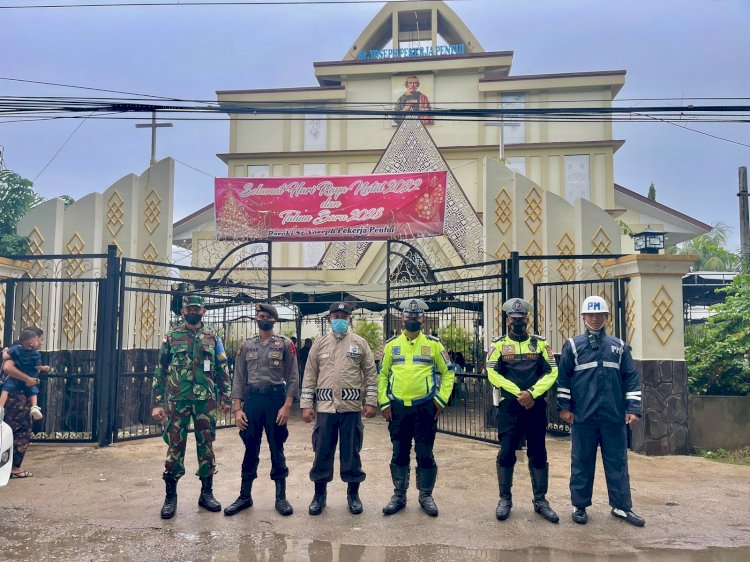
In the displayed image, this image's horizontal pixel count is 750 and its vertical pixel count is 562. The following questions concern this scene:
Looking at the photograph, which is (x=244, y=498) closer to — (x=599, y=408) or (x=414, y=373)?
(x=414, y=373)

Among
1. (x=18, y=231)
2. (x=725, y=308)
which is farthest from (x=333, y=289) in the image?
(x=725, y=308)

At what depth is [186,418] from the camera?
5457mm

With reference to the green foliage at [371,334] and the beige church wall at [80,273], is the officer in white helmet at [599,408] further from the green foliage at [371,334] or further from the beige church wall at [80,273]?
the green foliage at [371,334]

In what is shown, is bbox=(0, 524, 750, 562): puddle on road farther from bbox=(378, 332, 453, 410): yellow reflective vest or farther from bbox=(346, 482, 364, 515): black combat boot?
bbox=(378, 332, 453, 410): yellow reflective vest

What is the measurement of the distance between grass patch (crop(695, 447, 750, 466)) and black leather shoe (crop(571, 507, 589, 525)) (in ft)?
11.9

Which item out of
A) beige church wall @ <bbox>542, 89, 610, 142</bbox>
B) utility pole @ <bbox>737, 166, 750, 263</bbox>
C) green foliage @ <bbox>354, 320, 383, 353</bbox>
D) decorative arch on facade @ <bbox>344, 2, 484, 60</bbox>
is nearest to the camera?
utility pole @ <bbox>737, 166, 750, 263</bbox>

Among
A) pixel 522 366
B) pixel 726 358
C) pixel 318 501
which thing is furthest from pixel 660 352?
pixel 318 501

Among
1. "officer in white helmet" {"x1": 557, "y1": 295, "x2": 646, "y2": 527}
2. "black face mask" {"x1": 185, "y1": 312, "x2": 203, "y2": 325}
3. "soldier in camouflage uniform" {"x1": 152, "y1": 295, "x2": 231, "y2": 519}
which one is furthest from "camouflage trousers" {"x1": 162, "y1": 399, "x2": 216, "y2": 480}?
"officer in white helmet" {"x1": 557, "y1": 295, "x2": 646, "y2": 527}

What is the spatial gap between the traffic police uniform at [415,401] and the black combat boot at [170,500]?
1.82 meters

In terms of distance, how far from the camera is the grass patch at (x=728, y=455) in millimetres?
7820

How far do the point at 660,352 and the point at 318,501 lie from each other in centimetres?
525

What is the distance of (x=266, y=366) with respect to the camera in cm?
554

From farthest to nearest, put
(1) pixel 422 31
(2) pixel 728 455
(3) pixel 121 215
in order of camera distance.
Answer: (1) pixel 422 31, (3) pixel 121 215, (2) pixel 728 455

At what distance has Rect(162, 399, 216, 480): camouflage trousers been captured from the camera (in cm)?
Result: 538
